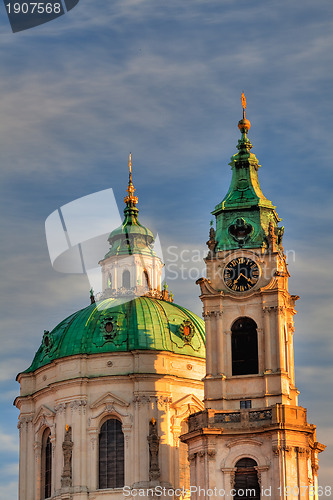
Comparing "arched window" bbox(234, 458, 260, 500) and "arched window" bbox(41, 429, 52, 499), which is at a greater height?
"arched window" bbox(41, 429, 52, 499)

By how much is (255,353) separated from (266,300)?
359cm

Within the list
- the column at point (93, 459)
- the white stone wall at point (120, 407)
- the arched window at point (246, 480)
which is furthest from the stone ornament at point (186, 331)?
the arched window at point (246, 480)

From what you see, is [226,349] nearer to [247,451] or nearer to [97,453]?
[247,451]

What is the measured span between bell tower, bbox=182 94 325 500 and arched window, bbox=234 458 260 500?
63mm

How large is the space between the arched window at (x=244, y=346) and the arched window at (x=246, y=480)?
6.19 metres

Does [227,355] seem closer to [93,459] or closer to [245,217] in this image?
[245,217]

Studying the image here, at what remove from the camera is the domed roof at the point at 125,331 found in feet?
327

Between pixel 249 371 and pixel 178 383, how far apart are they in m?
13.6

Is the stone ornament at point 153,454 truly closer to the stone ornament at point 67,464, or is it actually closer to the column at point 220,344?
the stone ornament at point 67,464

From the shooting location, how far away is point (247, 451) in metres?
83.3

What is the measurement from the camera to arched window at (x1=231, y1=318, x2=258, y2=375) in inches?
3403

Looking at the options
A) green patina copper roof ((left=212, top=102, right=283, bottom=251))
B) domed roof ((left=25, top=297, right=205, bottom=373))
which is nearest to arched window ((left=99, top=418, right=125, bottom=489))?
domed roof ((left=25, top=297, right=205, bottom=373))

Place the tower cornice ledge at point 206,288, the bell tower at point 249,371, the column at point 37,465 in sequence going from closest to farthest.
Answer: the bell tower at point 249,371
the tower cornice ledge at point 206,288
the column at point 37,465

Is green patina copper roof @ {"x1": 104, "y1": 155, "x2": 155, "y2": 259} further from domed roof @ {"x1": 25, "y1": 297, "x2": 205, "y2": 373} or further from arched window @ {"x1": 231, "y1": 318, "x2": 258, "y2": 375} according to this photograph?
arched window @ {"x1": 231, "y1": 318, "x2": 258, "y2": 375}
